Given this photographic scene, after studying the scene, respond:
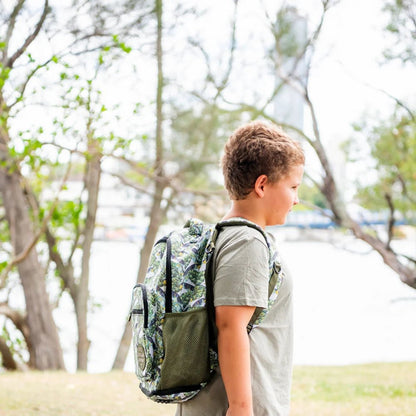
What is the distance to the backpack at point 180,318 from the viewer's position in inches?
47.6

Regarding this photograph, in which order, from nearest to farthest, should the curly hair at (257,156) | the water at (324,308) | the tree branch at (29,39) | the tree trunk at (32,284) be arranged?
1. the curly hair at (257,156)
2. the tree branch at (29,39)
3. the tree trunk at (32,284)
4. the water at (324,308)

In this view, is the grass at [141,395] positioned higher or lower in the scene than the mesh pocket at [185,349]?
lower

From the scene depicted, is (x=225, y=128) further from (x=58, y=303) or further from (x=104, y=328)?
(x=104, y=328)

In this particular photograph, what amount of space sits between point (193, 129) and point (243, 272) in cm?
655

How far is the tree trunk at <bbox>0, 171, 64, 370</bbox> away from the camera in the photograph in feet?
20.5

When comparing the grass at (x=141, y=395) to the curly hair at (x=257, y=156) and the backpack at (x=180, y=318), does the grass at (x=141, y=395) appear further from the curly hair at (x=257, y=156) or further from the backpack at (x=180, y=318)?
the curly hair at (x=257, y=156)

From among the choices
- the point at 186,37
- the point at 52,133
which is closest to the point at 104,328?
the point at 186,37

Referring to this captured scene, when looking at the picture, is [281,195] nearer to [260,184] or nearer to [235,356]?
[260,184]

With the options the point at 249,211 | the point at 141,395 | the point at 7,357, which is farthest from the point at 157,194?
the point at 249,211

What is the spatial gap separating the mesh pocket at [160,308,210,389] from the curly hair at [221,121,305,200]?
27 cm

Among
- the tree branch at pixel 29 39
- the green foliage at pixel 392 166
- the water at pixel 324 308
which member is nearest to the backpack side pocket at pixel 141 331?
the tree branch at pixel 29 39

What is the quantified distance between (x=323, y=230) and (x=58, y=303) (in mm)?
3404

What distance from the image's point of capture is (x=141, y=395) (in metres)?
4.36

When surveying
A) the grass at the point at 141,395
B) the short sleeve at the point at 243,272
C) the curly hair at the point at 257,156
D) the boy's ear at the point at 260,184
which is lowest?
the grass at the point at 141,395
